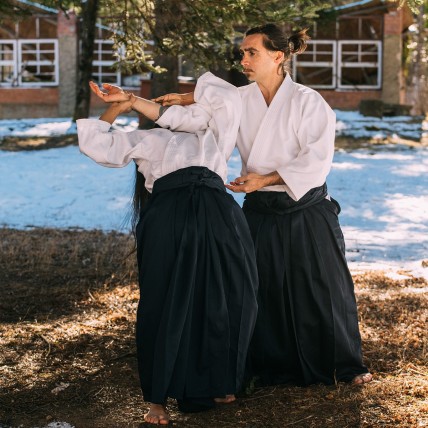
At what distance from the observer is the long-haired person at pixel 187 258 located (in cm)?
379

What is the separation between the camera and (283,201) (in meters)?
4.35

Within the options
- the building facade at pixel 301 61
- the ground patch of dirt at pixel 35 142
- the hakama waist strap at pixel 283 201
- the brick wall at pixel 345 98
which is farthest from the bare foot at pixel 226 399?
the brick wall at pixel 345 98

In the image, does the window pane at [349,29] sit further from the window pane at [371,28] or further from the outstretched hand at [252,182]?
the outstretched hand at [252,182]

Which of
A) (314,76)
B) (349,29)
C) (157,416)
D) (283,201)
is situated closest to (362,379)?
(283,201)

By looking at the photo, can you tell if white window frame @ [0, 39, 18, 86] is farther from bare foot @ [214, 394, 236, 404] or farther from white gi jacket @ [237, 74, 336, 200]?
bare foot @ [214, 394, 236, 404]

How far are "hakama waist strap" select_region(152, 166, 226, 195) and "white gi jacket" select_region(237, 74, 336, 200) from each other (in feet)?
1.29

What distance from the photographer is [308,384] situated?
4.46 meters

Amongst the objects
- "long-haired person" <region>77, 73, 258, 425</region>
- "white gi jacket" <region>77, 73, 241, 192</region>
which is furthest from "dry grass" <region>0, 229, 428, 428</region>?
"white gi jacket" <region>77, 73, 241, 192</region>

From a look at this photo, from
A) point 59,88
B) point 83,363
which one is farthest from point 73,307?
point 59,88

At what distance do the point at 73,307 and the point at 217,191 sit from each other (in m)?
2.80

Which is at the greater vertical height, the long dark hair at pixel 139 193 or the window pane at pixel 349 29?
the window pane at pixel 349 29

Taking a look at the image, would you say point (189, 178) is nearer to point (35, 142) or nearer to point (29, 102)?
point (35, 142)

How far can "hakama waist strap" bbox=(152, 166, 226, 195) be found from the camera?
386 cm

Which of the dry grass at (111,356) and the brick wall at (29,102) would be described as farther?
the brick wall at (29,102)
